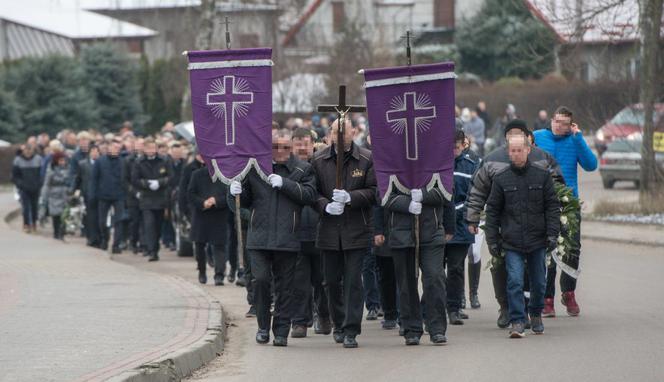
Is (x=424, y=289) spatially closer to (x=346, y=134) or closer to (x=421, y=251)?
(x=421, y=251)

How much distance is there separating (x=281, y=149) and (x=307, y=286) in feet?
4.19

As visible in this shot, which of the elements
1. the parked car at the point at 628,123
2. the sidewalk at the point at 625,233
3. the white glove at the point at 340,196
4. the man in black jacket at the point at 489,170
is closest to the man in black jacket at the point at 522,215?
the man in black jacket at the point at 489,170

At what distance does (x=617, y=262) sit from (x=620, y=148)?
1391 cm

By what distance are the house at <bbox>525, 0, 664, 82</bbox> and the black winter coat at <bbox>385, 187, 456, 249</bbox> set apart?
13309 millimetres

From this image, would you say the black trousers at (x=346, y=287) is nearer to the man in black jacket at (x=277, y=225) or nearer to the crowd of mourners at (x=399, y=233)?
the crowd of mourners at (x=399, y=233)

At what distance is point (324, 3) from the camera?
6881 cm

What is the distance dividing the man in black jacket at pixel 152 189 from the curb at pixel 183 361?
880cm

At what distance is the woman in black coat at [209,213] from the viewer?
17.7 meters

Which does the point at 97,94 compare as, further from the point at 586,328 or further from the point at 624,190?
the point at 586,328

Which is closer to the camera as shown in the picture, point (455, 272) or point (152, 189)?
point (455, 272)

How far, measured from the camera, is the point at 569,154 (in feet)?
46.4

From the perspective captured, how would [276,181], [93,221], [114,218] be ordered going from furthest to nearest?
[93,221]
[114,218]
[276,181]

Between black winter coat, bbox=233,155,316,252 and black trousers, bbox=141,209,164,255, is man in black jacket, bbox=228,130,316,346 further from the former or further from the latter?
black trousers, bbox=141,209,164,255

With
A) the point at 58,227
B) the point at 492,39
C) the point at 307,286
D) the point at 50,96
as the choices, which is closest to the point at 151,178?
the point at 58,227
